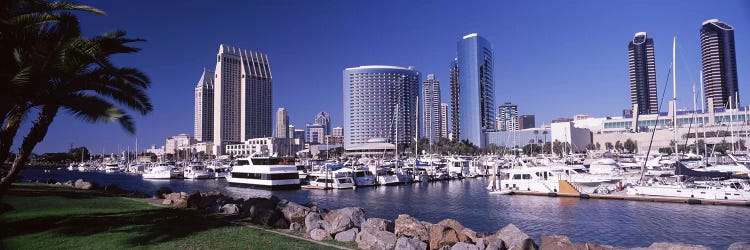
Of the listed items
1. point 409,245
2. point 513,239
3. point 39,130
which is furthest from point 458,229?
point 39,130

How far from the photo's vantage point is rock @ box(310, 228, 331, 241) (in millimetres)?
16891

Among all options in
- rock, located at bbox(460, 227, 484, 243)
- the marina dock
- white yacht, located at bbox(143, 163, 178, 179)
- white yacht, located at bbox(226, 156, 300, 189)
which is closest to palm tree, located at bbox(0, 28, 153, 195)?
rock, located at bbox(460, 227, 484, 243)

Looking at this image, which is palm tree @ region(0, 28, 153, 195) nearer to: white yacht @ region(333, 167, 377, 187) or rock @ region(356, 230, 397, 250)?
rock @ region(356, 230, 397, 250)

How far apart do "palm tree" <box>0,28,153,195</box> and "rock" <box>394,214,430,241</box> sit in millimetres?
10386

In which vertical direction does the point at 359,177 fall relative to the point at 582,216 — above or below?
above

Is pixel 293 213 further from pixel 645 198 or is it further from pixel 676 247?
pixel 645 198

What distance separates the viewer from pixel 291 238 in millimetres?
16062

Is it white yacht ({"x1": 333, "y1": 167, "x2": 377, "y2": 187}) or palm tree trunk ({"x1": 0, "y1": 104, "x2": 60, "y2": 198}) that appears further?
white yacht ({"x1": 333, "y1": 167, "x2": 377, "y2": 187})

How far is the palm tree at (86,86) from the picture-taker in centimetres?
1384

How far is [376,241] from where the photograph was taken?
615 inches

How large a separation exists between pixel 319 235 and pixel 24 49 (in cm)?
1093

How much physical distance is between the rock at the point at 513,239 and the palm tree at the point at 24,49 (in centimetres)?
1479

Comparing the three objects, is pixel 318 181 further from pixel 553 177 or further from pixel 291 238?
pixel 291 238

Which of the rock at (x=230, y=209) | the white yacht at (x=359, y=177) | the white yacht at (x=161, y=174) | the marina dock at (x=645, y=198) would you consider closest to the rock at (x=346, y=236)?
the rock at (x=230, y=209)
